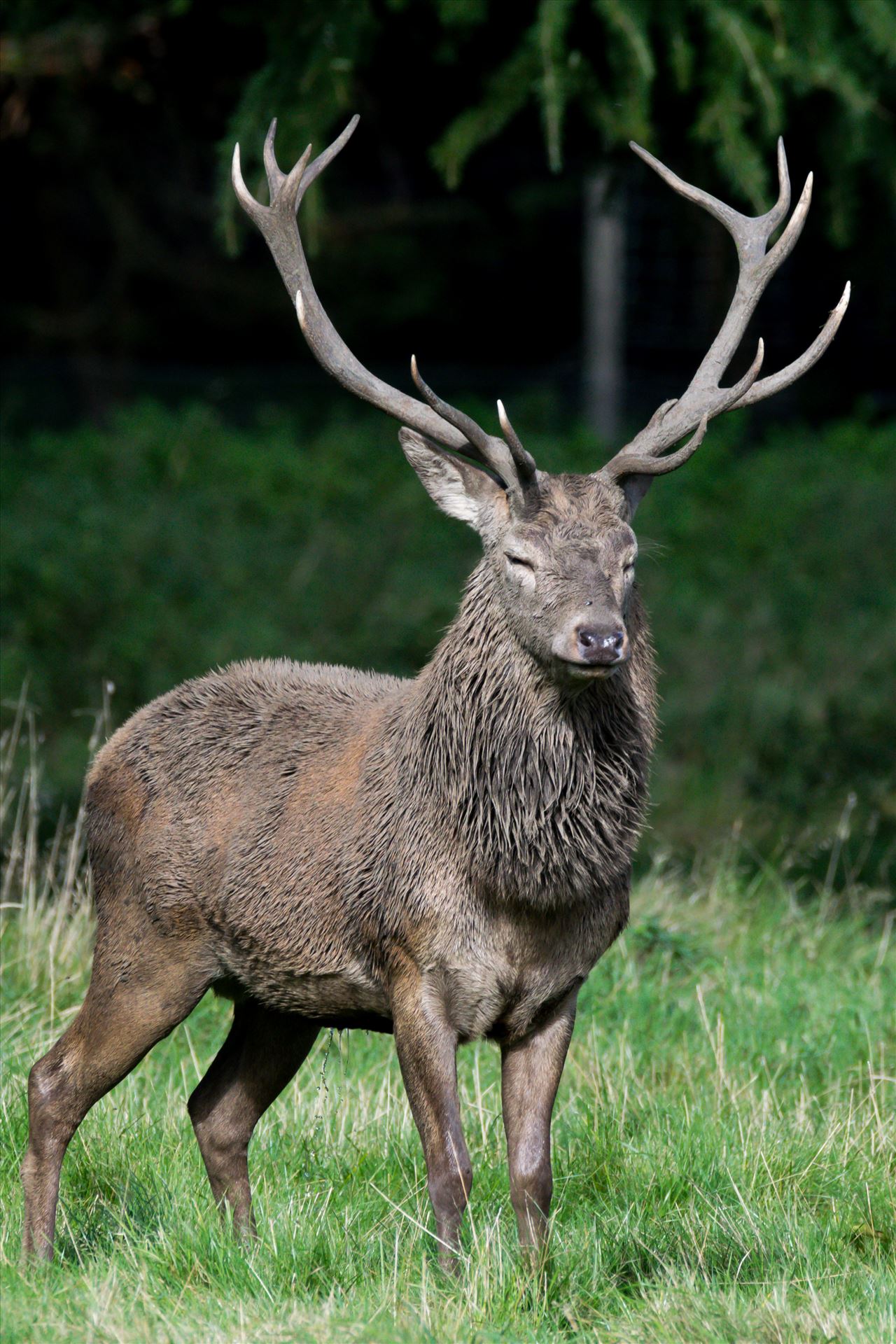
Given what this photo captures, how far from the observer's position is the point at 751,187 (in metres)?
5.92

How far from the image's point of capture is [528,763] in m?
4.10

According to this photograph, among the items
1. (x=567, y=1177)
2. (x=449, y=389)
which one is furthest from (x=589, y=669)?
(x=449, y=389)

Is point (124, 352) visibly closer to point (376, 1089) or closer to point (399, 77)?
point (399, 77)

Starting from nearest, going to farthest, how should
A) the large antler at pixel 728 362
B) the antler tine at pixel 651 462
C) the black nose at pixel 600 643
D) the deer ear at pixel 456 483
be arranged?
1. the black nose at pixel 600 643
2. the antler tine at pixel 651 462
3. the large antler at pixel 728 362
4. the deer ear at pixel 456 483

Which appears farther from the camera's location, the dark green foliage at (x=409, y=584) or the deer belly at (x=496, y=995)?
the dark green foliage at (x=409, y=584)

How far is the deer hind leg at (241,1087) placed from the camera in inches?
177

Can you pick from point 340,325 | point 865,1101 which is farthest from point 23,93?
point 340,325

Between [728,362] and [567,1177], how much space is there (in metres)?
2.00

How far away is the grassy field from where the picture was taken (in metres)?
3.56

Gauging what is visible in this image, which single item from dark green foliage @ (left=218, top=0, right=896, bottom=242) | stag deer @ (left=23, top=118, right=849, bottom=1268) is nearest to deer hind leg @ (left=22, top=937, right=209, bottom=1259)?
stag deer @ (left=23, top=118, right=849, bottom=1268)

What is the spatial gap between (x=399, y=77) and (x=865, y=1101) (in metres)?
4.46

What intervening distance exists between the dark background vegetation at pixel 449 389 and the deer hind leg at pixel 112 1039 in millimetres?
1619

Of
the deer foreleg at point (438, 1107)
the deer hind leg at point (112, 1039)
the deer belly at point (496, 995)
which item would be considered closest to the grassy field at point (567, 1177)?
the deer foreleg at point (438, 1107)

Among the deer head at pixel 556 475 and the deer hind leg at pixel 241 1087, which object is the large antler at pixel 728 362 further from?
the deer hind leg at pixel 241 1087
